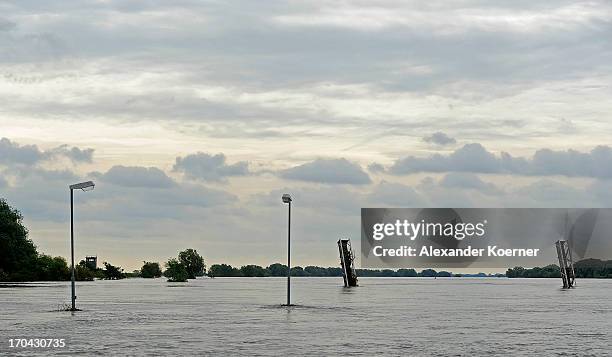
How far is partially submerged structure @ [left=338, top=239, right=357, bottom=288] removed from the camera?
158 metres

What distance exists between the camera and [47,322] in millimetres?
55875

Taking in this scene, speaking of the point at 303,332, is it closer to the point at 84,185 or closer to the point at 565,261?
the point at 84,185

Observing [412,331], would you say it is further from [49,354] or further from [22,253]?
[22,253]

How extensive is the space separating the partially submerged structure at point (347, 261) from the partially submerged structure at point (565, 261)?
35219 millimetres

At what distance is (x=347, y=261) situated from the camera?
168875mm

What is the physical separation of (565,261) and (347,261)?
40377 millimetres

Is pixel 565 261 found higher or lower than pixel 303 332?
higher

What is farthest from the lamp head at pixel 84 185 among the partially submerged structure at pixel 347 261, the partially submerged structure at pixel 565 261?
the partially submerged structure at pixel 565 261

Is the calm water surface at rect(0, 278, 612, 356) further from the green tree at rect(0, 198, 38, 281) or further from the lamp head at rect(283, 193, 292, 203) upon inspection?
the green tree at rect(0, 198, 38, 281)

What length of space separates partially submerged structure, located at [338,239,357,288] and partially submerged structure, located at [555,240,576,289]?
35219 mm

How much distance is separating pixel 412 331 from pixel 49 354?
21.7 meters

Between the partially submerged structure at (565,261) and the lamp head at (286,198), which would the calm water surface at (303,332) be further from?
the partially submerged structure at (565,261)

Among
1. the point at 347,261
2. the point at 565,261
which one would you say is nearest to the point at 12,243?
the point at 347,261

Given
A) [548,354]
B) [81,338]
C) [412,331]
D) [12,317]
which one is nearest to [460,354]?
[548,354]
